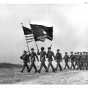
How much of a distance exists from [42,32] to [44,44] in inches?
5.9

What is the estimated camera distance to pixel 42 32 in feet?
10.0

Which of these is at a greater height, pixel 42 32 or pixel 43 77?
pixel 42 32

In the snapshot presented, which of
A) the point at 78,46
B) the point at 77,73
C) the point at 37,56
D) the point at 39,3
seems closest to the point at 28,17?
the point at 39,3

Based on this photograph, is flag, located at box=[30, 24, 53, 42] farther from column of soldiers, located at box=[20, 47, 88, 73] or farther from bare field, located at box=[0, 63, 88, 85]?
bare field, located at box=[0, 63, 88, 85]

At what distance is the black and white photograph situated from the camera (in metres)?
2.97

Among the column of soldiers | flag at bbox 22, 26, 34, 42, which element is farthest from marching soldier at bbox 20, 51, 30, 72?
flag at bbox 22, 26, 34, 42

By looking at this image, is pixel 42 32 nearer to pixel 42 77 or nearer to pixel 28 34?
pixel 28 34

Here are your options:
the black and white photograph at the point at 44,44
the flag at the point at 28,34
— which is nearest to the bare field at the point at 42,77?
the black and white photograph at the point at 44,44

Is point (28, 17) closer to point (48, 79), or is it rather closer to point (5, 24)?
point (5, 24)

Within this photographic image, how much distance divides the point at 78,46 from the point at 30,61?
56cm

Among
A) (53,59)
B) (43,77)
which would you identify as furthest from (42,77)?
(53,59)

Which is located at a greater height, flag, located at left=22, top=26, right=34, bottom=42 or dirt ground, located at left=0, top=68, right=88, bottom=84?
flag, located at left=22, top=26, right=34, bottom=42

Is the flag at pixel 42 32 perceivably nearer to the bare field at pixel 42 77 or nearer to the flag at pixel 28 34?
the flag at pixel 28 34

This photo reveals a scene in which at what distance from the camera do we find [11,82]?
118 inches
